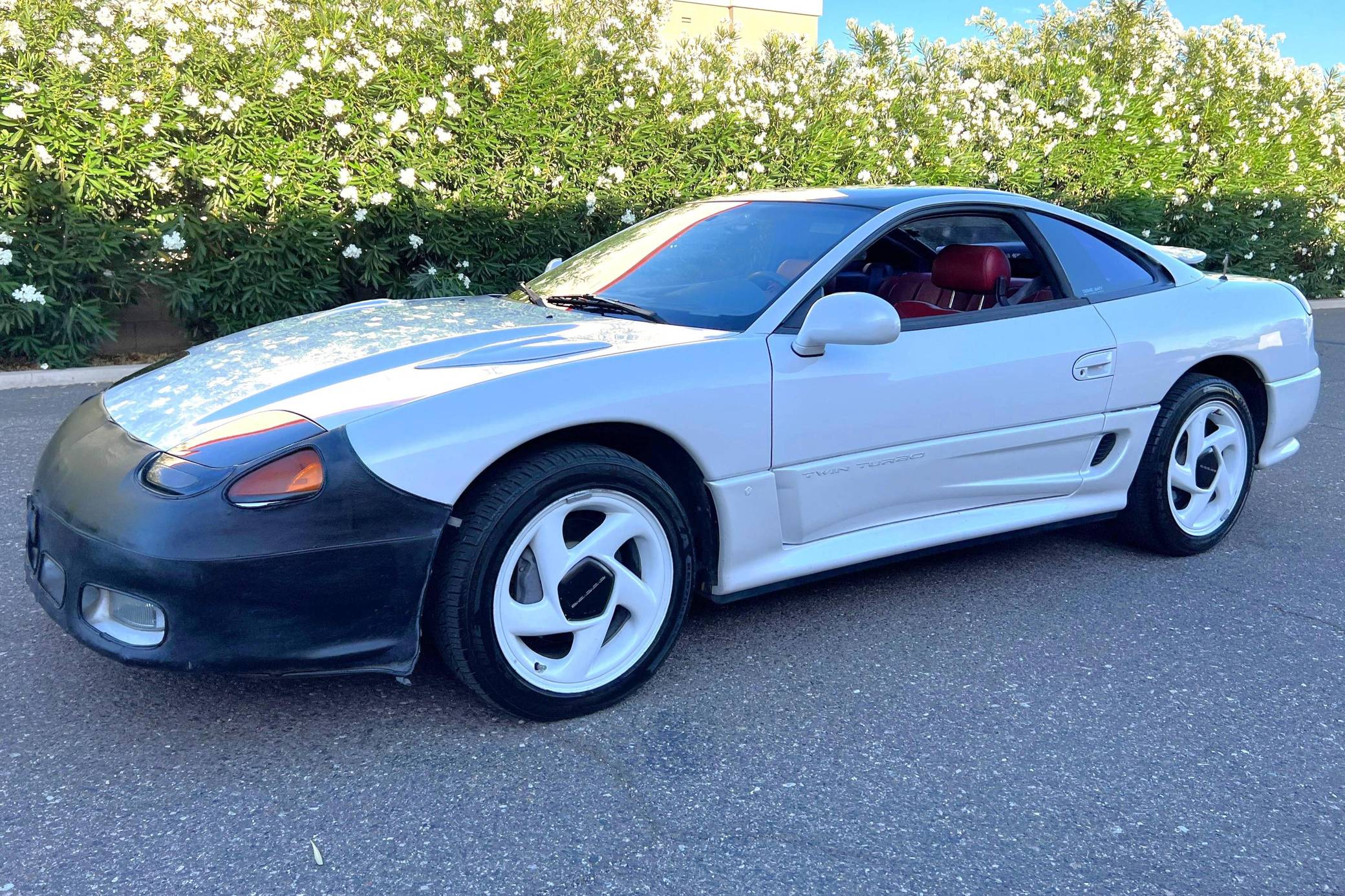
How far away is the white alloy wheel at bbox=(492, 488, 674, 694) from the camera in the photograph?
2.71m

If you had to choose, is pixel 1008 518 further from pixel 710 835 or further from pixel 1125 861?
pixel 710 835

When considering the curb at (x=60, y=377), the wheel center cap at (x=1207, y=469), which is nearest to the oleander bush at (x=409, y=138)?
the curb at (x=60, y=377)

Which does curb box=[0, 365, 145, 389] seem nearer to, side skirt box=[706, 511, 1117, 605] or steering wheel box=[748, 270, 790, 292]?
steering wheel box=[748, 270, 790, 292]

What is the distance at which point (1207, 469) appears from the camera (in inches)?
167

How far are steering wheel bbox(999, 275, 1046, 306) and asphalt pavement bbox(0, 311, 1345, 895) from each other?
3.51 feet

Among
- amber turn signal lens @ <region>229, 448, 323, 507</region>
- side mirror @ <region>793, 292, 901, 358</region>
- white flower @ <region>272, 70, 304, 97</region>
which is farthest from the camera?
white flower @ <region>272, 70, 304, 97</region>

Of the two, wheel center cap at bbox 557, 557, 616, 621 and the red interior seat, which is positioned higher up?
the red interior seat

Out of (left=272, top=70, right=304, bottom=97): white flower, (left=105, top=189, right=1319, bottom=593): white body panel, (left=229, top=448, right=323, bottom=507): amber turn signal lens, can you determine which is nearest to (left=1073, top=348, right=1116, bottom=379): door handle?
(left=105, top=189, right=1319, bottom=593): white body panel

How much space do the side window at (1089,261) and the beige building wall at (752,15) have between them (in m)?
18.8

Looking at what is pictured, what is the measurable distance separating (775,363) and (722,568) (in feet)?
1.92

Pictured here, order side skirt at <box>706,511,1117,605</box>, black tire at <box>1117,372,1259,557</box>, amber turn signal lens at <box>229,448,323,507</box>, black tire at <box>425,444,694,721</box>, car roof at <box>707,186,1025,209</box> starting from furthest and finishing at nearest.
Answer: black tire at <box>1117,372,1259,557</box>, car roof at <box>707,186,1025,209</box>, side skirt at <box>706,511,1117,605</box>, black tire at <box>425,444,694,721</box>, amber turn signal lens at <box>229,448,323,507</box>

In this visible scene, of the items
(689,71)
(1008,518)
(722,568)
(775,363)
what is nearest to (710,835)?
(722,568)

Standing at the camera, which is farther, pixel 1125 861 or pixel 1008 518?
pixel 1008 518

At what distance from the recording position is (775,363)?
307cm
